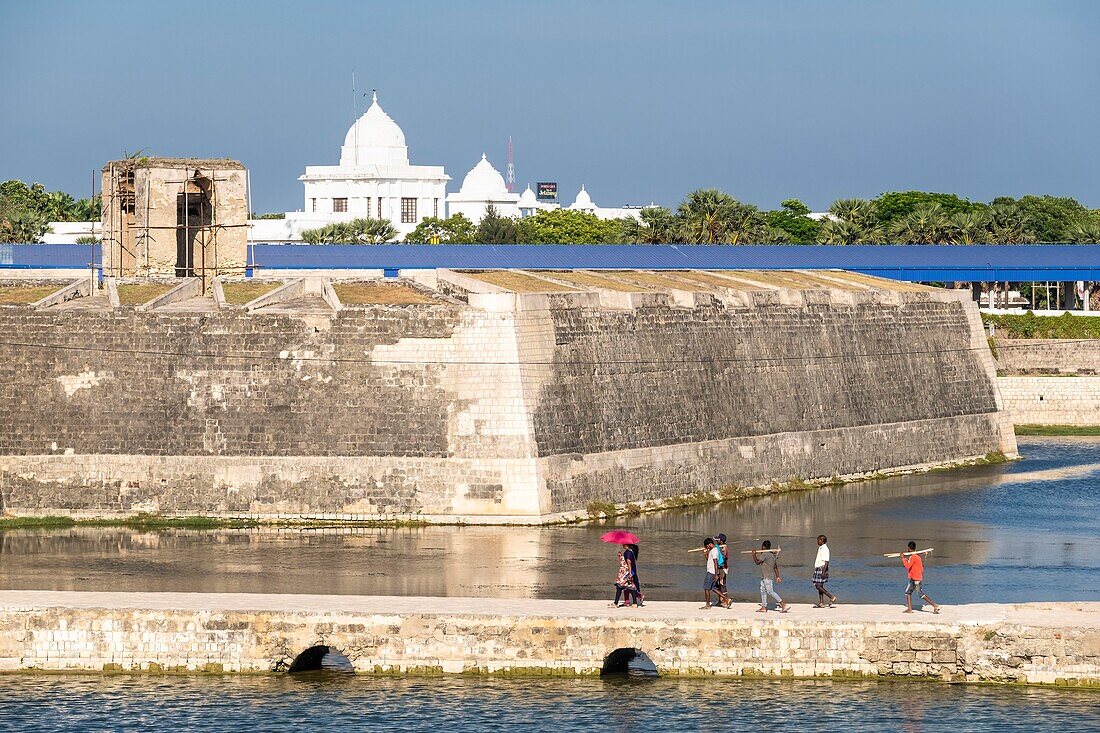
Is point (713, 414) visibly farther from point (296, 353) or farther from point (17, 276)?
point (17, 276)

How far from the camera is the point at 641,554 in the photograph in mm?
37656


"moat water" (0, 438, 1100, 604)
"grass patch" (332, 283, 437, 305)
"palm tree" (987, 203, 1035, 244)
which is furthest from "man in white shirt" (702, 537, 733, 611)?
"palm tree" (987, 203, 1035, 244)

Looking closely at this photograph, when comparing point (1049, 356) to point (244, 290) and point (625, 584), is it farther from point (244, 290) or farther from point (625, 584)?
point (625, 584)

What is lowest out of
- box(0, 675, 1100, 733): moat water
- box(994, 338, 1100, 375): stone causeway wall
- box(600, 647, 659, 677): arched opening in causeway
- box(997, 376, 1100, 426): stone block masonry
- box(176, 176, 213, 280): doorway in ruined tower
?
box(0, 675, 1100, 733): moat water

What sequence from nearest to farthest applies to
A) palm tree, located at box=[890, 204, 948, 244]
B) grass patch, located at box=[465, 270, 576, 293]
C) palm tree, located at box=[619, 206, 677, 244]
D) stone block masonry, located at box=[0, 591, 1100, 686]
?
stone block masonry, located at box=[0, 591, 1100, 686] < grass patch, located at box=[465, 270, 576, 293] < palm tree, located at box=[619, 206, 677, 244] < palm tree, located at box=[890, 204, 948, 244]

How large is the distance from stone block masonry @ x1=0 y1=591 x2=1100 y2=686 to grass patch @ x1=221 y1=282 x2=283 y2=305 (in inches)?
715

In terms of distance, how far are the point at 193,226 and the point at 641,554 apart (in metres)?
19.5

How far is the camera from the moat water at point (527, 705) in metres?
25.7

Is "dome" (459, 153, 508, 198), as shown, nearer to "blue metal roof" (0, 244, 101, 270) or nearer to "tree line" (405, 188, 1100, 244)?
"tree line" (405, 188, 1100, 244)

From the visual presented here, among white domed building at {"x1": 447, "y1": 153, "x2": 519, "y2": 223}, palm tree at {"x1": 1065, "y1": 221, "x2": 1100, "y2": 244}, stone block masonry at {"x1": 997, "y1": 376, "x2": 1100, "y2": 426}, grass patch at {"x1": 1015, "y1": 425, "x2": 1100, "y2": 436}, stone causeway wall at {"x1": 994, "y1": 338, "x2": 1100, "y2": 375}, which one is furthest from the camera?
white domed building at {"x1": 447, "y1": 153, "x2": 519, "y2": 223}

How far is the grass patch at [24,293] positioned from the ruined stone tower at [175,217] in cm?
390

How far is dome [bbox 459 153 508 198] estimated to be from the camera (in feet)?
524

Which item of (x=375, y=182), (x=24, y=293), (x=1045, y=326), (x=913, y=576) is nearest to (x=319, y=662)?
(x=913, y=576)

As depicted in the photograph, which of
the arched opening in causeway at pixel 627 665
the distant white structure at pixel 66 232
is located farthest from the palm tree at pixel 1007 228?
the arched opening in causeway at pixel 627 665
